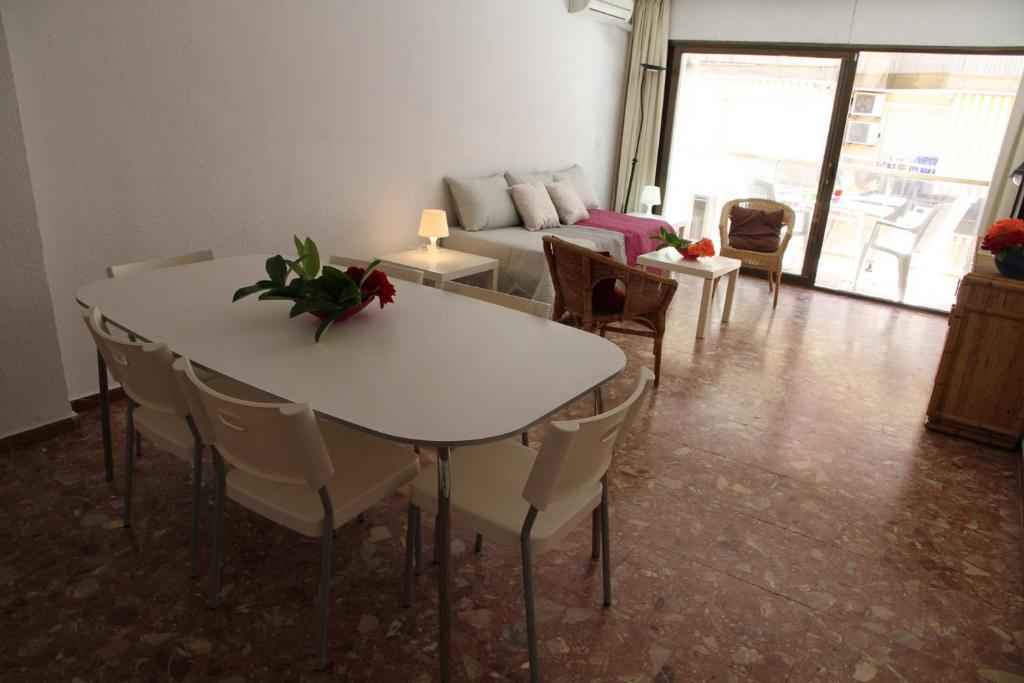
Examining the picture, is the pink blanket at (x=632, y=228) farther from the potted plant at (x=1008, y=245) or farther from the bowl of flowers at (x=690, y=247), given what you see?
the potted plant at (x=1008, y=245)

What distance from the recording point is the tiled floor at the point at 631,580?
190 centimetres

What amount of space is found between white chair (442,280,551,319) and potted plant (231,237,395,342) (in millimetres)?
468

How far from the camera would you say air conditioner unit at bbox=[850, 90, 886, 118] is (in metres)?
6.06

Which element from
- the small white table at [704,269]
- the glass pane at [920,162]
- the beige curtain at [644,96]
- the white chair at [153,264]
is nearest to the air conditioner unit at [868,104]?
the glass pane at [920,162]

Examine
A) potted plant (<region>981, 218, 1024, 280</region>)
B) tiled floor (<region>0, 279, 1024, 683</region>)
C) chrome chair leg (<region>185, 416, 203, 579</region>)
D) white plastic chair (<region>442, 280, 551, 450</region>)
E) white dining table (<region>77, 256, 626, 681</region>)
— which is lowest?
tiled floor (<region>0, 279, 1024, 683</region>)

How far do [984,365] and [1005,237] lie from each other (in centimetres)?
64

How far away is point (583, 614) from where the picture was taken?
2094 mm

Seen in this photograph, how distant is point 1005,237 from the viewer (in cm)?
314

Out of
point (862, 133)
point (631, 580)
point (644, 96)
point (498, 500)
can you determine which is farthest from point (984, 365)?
point (644, 96)

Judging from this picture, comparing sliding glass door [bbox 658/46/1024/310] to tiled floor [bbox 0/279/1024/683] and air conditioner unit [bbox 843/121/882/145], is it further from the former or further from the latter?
tiled floor [bbox 0/279/1024/683]

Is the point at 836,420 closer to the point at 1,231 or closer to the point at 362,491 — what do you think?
the point at 362,491

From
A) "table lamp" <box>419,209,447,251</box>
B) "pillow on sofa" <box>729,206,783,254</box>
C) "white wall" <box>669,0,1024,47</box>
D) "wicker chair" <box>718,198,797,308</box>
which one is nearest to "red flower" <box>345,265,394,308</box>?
"table lamp" <box>419,209,447,251</box>

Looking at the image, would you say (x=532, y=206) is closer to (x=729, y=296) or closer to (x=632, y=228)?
(x=632, y=228)

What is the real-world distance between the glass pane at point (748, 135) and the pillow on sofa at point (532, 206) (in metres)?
2.06
